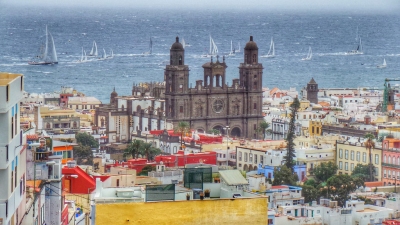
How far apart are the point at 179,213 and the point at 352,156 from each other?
1514 inches

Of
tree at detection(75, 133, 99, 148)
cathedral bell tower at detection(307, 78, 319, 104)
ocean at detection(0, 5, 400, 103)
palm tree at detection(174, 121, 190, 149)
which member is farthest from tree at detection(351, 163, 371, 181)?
ocean at detection(0, 5, 400, 103)

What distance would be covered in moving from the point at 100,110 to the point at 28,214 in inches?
2118

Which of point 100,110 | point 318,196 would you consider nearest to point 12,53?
point 100,110

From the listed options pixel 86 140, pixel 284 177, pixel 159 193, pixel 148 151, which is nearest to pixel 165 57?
pixel 86 140

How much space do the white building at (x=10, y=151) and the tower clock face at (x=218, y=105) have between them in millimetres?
53310

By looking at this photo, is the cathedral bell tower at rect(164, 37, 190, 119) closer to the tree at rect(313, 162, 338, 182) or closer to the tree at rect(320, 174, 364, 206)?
the tree at rect(313, 162, 338, 182)

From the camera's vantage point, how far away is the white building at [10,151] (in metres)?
11.6

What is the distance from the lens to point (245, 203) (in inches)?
469

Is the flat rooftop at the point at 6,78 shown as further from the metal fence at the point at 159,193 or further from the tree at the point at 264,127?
the tree at the point at 264,127

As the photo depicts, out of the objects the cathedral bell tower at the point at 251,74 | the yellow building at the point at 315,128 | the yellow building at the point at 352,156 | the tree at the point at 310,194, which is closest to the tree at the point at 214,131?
the yellow building at the point at 315,128

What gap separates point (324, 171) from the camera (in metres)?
45.6

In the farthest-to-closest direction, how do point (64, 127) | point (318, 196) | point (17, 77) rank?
point (64, 127), point (318, 196), point (17, 77)

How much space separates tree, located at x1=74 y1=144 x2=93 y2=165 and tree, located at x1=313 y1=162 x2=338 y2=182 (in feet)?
21.3

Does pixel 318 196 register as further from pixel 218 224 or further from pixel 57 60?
pixel 57 60
